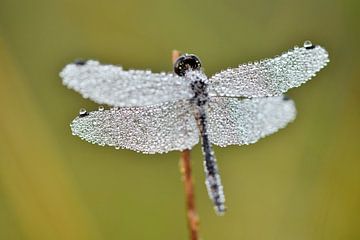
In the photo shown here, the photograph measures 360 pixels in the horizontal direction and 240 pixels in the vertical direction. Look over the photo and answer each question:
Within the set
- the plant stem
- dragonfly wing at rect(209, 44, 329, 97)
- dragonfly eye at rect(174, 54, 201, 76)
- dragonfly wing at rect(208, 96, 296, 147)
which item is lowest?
the plant stem

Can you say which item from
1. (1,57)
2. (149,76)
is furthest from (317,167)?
(1,57)

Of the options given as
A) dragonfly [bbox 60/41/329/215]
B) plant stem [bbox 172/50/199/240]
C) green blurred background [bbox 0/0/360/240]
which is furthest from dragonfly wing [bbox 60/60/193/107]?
green blurred background [bbox 0/0/360/240]

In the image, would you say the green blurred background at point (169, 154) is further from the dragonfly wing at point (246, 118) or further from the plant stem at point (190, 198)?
the plant stem at point (190, 198)

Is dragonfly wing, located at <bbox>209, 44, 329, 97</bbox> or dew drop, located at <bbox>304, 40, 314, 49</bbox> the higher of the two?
dew drop, located at <bbox>304, 40, 314, 49</bbox>

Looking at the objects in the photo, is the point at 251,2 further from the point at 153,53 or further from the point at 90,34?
the point at 90,34

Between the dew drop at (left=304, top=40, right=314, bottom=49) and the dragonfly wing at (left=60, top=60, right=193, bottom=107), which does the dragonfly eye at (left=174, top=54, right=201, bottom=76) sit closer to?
the dragonfly wing at (left=60, top=60, right=193, bottom=107)

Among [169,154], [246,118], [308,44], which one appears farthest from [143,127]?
[169,154]

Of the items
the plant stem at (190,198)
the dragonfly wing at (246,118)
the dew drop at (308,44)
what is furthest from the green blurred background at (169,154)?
the plant stem at (190,198)
